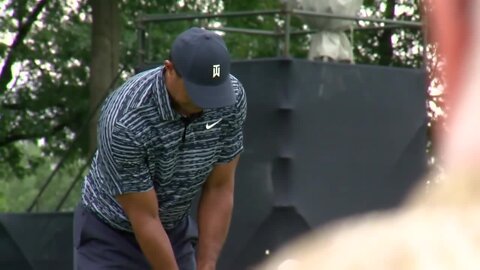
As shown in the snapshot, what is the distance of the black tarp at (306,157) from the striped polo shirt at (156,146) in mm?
2462

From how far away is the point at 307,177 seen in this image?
6949 millimetres

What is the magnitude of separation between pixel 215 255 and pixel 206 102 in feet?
2.53

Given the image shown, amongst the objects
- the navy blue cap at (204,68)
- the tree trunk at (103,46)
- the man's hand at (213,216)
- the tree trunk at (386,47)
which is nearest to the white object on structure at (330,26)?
the man's hand at (213,216)

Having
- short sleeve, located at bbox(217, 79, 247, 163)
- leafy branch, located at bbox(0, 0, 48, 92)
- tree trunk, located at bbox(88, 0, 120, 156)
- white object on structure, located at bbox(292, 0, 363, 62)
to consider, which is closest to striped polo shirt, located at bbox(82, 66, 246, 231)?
short sleeve, located at bbox(217, 79, 247, 163)

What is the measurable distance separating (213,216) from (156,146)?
20.4 inches

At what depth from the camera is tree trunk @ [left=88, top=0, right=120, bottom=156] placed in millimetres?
14375

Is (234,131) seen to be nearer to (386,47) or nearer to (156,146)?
(156,146)

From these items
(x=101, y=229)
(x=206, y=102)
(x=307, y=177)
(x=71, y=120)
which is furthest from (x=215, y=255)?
(x=71, y=120)

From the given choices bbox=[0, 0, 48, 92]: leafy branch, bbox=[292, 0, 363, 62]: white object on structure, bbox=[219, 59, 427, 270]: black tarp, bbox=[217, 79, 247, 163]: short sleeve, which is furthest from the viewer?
bbox=[0, 0, 48, 92]: leafy branch

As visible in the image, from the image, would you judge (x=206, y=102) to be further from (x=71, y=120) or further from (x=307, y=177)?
(x=71, y=120)

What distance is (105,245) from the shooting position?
14.8 ft

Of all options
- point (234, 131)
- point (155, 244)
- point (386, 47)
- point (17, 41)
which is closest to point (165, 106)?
point (234, 131)

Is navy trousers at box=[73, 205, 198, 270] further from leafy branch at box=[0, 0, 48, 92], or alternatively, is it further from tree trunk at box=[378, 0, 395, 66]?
leafy branch at box=[0, 0, 48, 92]

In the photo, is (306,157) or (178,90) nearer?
(178,90)
